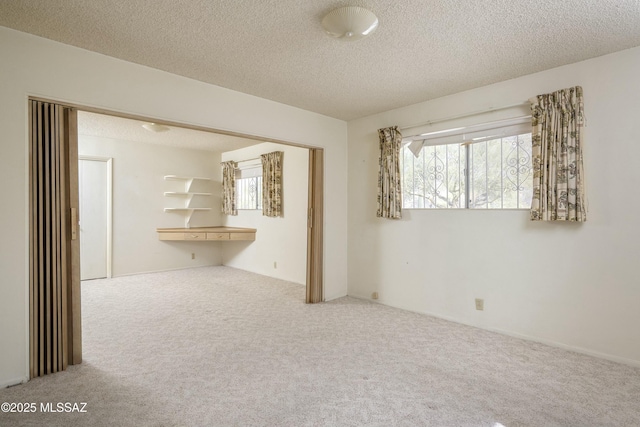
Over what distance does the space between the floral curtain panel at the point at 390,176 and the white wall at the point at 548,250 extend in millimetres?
175

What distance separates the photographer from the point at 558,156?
277cm

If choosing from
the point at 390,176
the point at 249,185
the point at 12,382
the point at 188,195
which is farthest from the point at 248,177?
the point at 12,382

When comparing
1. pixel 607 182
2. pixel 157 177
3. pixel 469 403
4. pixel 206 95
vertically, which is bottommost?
pixel 469 403

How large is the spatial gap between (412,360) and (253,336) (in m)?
1.46

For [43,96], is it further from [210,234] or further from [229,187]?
[229,187]

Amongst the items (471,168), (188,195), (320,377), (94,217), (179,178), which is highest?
(179,178)

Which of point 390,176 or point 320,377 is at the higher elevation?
point 390,176

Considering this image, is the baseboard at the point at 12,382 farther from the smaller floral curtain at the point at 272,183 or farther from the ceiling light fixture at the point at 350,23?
the smaller floral curtain at the point at 272,183

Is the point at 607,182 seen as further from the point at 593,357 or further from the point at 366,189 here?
the point at 366,189

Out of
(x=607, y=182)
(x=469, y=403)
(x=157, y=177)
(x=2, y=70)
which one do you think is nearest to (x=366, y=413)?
(x=469, y=403)

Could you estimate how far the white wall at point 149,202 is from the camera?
18.9 feet

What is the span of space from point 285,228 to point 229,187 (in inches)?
76.0

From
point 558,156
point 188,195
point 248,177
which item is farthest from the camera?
point 188,195

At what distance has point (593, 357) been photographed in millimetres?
2646
